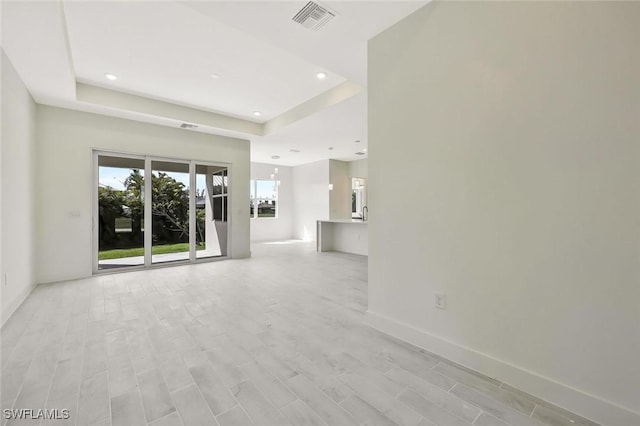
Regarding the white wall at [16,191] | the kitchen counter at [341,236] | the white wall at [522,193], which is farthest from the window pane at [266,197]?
the white wall at [522,193]

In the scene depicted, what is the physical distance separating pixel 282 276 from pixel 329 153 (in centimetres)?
487

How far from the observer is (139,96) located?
4898 mm

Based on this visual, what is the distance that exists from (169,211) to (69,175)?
1.69 meters

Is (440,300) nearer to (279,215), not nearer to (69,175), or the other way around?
(69,175)

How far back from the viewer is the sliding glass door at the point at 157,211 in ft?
17.1

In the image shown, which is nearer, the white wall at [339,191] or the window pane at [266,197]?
the white wall at [339,191]

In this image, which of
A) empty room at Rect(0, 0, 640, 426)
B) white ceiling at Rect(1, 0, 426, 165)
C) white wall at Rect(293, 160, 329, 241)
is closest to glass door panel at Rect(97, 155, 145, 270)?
empty room at Rect(0, 0, 640, 426)

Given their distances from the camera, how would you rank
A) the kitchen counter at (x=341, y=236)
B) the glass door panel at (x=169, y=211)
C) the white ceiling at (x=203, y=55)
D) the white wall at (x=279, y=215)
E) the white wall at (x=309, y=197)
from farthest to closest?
1. the white wall at (x=279, y=215)
2. the white wall at (x=309, y=197)
3. the kitchen counter at (x=341, y=236)
4. the glass door panel at (x=169, y=211)
5. the white ceiling at (x=203, y=55)

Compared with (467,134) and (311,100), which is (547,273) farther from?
(311,100)

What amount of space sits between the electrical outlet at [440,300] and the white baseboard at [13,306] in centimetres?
425

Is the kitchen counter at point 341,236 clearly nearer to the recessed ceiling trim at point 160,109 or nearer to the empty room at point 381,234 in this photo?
the empty room at point 381,234

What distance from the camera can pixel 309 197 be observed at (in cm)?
1057

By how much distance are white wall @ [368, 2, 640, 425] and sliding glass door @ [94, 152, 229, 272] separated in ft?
16.2

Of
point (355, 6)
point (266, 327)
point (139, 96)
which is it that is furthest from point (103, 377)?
point (139, 96)
